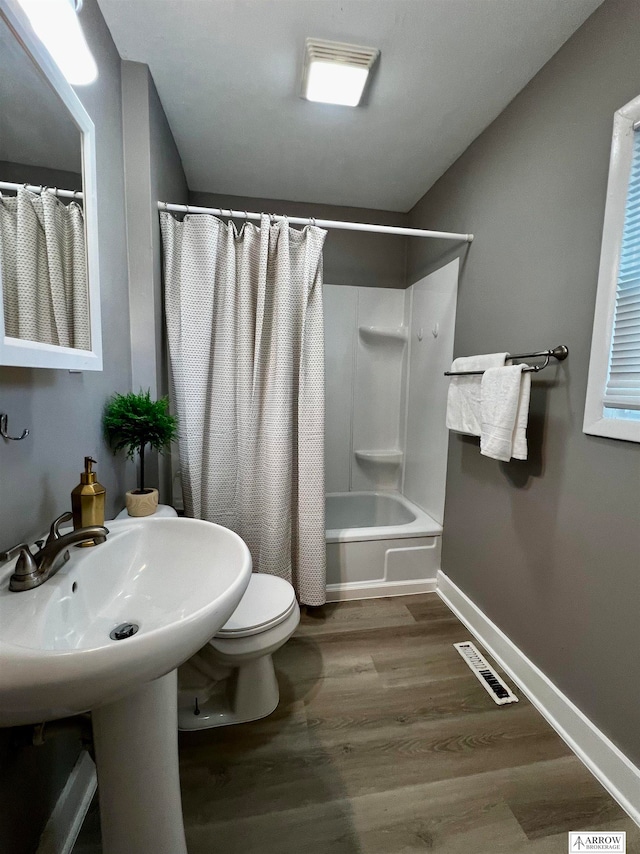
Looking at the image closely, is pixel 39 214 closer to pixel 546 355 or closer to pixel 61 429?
pixel 61 429

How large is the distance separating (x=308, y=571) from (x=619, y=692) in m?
1.23

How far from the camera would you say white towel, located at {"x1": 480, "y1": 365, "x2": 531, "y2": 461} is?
1.37 metres

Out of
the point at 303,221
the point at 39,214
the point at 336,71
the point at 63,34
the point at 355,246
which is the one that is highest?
the point at 336,71

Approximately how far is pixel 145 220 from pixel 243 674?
5.89 feet

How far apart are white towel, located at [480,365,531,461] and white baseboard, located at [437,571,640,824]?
2.84 ft

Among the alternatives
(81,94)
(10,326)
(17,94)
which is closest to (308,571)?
(10,326)

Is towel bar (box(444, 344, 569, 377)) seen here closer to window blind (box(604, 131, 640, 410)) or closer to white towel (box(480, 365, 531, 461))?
white towel (box(480, 365, 531, 461))

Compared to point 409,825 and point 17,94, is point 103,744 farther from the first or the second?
point 17,94

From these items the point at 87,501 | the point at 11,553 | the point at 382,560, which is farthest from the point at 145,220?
the point at 382,560

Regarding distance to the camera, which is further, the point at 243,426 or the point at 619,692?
the point at 243,426

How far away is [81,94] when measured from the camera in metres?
1.06

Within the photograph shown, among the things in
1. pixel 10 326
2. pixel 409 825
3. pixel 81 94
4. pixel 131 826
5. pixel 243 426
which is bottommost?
pixel 409 825

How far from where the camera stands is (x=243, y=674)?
4.24 feet

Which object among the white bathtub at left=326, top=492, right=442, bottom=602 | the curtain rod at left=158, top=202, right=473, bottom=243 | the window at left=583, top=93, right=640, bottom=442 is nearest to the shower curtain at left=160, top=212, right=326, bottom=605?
the curtain rod at left=158, top=202, right=473, bottom=243
